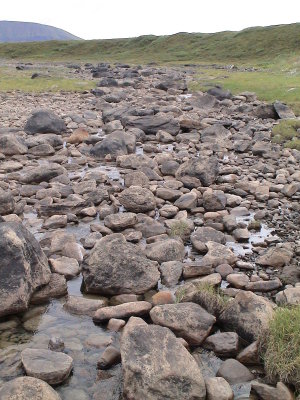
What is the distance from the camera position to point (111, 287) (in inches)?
362

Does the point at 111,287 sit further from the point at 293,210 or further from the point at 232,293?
the point at 293,210

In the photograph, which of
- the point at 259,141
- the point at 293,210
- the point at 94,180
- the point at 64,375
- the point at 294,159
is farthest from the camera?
the point at 259,141

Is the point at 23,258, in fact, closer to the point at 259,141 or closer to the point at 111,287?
the point at 111,287

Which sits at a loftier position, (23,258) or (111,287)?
(23,258)

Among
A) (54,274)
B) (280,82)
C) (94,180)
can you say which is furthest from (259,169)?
(280,82)

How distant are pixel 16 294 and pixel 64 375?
6.56 feet

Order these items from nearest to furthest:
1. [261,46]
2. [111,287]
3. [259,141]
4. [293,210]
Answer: [111,287], [293,210], [259,141], [261,46]

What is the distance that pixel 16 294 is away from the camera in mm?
8227

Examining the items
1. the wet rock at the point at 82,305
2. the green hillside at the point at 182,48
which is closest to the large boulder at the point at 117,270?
the wet rock at the point at 82,305

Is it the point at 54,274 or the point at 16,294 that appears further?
the point at 54,274

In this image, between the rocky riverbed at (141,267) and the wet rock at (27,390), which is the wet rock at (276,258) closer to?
the rocky riverbed at (141,267)

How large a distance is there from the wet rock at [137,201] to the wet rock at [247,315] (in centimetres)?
574

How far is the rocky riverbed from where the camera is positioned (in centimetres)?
670

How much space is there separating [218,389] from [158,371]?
843mm
